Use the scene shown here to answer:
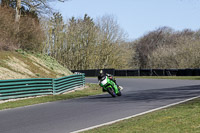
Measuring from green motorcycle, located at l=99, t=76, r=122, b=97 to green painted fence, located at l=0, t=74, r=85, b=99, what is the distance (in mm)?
4490

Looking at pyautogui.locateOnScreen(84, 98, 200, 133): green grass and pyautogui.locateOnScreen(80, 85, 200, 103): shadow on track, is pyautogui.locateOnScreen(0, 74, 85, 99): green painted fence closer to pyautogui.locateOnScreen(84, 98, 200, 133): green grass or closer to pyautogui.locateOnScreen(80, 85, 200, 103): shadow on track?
pyautogui.locateOnScreen(80, 85, 200, 103): shadow on track

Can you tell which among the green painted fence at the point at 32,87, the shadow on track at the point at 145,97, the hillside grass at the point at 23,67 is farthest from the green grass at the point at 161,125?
the hillside grass at the point at 23,67

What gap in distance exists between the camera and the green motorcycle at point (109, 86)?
15.1 metres

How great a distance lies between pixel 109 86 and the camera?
15.4 meters

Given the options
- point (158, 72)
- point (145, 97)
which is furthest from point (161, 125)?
point (158, 72)

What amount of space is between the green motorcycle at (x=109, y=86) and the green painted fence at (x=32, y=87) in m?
4.49

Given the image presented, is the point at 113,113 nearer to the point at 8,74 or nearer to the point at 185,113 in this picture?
the point at 185,113

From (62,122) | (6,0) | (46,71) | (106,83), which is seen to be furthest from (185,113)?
(6,0)

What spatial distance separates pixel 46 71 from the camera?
1049 inches

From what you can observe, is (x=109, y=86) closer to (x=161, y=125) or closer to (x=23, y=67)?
(x=161, y=125)

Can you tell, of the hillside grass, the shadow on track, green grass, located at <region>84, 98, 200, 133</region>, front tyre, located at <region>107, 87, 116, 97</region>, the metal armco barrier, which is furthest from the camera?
the metal armco barrier

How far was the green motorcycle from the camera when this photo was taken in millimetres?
15094

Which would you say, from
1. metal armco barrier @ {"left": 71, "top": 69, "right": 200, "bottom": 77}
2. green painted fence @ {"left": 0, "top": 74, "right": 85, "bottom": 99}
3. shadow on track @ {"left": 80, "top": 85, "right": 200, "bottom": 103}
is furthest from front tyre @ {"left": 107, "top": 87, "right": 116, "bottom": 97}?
metal armco barrier @ {"left": 71, "top": 69, "right": 200, "bottom": 77}

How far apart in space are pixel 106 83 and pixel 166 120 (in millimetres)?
7219
